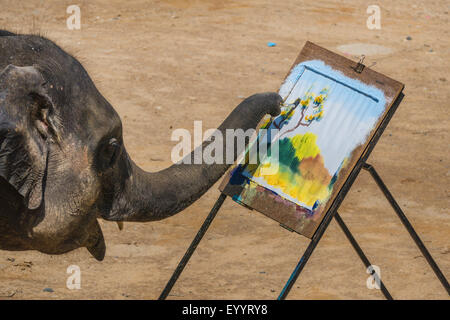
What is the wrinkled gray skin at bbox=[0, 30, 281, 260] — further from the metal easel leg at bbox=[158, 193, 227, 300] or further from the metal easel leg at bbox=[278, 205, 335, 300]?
the metal easel leg at bbox=[278, 205, 335, 300]

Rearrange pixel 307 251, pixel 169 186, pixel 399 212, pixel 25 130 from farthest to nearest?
pixel 399 212, pixel 307 251, pixel 169 186, pixel 25 130

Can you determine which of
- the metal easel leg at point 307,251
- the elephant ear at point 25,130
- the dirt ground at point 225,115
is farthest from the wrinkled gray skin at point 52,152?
the metal easel leg at point 307,251

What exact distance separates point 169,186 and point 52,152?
2.23 ft

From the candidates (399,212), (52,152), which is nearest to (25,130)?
(52,152)

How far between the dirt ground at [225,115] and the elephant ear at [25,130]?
63 cm

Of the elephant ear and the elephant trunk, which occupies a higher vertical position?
the elephant ear

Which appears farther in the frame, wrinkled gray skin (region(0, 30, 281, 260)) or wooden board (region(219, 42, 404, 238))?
wooden board (region(219, 42, 404, 238))

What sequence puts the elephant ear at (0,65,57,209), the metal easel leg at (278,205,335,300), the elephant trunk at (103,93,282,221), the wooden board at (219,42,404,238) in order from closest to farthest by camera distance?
the elephant ear at (0,65,57,209) → the elephant trunk at (103,93,282,221) → the metal easel leg at (278,205,335,300) → the wooden board at (219,42,404,238)

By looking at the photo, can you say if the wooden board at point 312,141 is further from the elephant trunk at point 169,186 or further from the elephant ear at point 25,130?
the elephant ear at point 25,130

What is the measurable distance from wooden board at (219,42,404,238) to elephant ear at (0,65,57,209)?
76.4 inches

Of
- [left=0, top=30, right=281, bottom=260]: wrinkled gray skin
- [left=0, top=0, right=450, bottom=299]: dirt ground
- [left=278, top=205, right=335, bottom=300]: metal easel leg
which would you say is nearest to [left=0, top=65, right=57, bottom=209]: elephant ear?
[left=0, top=30, right=281, bottom=260]: wrinkled gray skin

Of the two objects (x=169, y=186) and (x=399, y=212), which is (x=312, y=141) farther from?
(x=169, y=186)

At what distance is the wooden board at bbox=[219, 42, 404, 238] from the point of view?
4.46m

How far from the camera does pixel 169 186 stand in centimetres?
328
